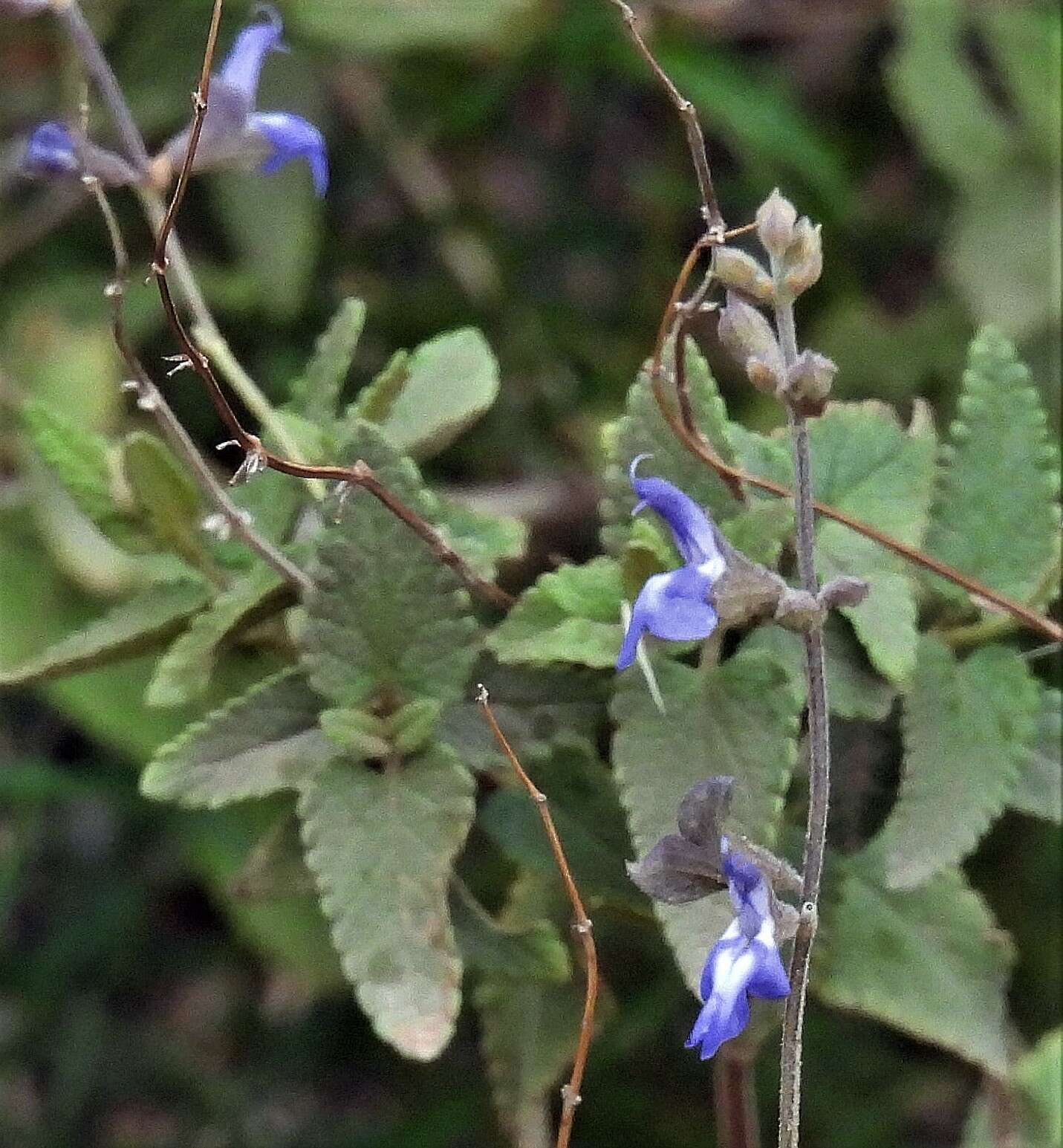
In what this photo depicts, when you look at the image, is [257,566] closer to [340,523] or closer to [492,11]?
[340,523]

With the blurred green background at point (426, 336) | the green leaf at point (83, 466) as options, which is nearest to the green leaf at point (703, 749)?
the green leaf at point (83, 466)

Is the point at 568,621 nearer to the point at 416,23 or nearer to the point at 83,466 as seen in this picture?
the point at 83,466

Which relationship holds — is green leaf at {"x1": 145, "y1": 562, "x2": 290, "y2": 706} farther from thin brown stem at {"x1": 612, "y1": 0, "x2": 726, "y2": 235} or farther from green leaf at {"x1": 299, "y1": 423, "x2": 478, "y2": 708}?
thin brown stem at {"x1": 612, "y1": 0, "x2": 726, "y2": 235}

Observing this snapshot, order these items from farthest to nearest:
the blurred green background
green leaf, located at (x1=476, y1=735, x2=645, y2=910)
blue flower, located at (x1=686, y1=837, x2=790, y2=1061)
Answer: the blurred green background, green leaf, located at (x1=476, y1=735, x2=645, y2=910), blue flower, located at (x1=686, y1=837, x2=790, y2=1061)

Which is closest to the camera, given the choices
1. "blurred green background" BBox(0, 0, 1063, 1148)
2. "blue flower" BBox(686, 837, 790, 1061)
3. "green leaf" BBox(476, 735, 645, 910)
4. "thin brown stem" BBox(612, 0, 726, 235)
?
"blue flower" BBox(686, 837, 790, 1061)

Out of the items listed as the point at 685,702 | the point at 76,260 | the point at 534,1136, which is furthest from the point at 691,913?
the point at 76,260

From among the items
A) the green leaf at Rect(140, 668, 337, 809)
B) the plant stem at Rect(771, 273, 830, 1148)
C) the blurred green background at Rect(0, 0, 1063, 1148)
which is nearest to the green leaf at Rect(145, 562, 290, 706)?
the green leaf at Rect(140, 668, 337, 809)

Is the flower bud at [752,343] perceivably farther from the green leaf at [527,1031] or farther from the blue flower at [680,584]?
the green leaf at [527,1031]

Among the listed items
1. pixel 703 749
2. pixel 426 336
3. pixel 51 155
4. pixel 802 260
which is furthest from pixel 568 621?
pixel 426 336
